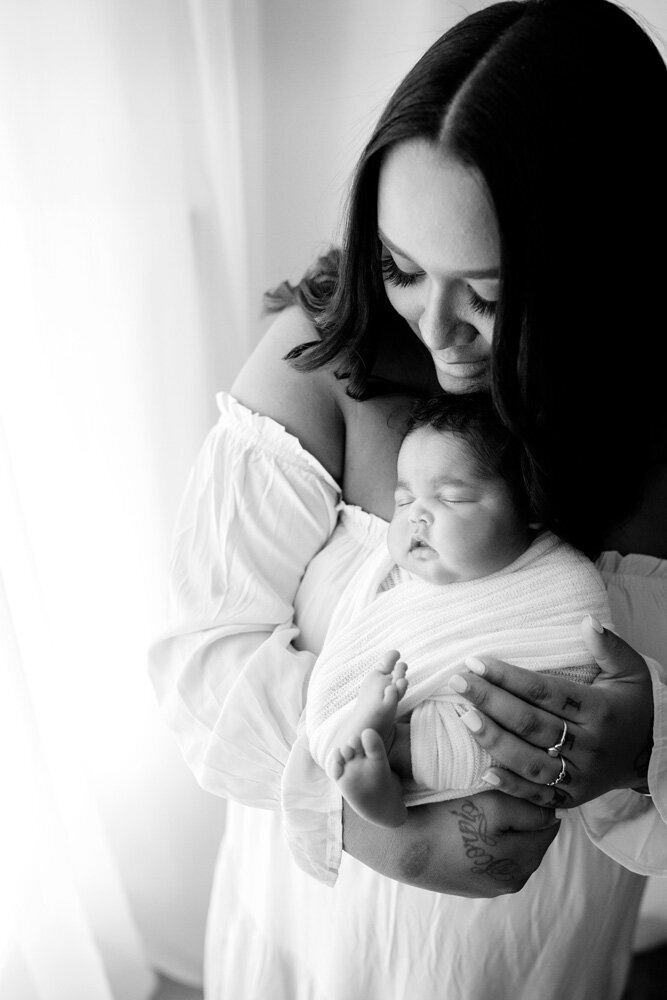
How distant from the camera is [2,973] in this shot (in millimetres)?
1426

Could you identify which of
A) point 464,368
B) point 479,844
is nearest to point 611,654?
point 479,844

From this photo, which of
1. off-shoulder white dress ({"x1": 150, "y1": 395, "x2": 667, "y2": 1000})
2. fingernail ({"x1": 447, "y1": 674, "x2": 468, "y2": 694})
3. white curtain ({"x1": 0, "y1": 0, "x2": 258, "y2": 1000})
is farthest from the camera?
white curtain ({"x1": 0, "y1": 0, "x2": 258, "y2": 1000})

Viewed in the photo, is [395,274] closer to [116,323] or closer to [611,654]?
[611,654]

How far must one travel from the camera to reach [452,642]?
0.94 m

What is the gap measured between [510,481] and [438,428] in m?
0.10

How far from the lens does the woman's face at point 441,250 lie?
2.57ft

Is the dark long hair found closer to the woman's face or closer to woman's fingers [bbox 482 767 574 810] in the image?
the woman's face

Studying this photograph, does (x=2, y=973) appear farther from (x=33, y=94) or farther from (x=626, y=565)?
(x=33, y=94)

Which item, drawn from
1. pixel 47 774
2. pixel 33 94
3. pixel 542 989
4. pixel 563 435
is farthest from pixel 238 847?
pixel 33 94

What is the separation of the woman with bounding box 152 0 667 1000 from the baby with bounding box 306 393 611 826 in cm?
4

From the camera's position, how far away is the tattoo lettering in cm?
96

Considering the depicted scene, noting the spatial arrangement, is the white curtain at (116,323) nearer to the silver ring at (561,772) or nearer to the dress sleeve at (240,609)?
the dress sleeve at (240,609)

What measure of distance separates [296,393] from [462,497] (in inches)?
10.2

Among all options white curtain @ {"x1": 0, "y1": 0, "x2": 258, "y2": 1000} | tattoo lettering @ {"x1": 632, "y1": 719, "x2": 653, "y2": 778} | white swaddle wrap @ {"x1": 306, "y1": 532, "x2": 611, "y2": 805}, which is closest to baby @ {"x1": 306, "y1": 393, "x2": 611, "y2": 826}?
white swaddle wrap @ {"x1": 306, "y1": 532, "x2": 611, "y2": 805}
